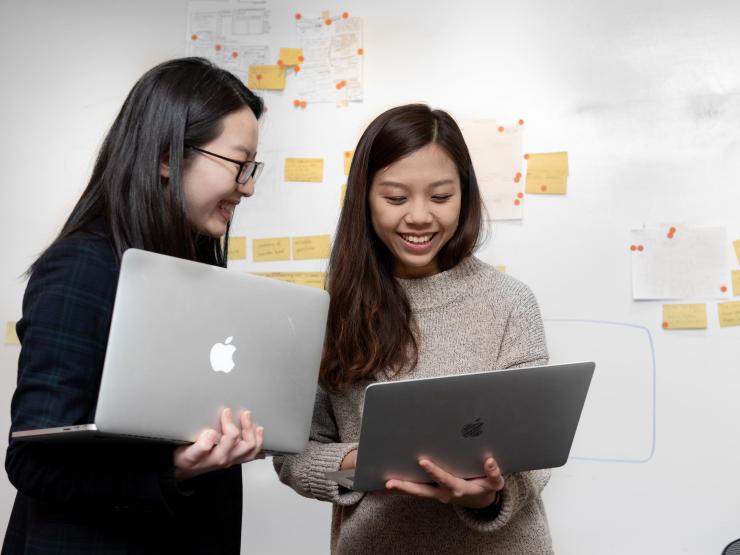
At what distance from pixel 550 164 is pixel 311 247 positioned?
2.38 ft

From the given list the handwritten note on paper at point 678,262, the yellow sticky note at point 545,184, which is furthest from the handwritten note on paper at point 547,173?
the handwritten note on paper at point 678,262

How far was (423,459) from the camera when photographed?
3.44 feet

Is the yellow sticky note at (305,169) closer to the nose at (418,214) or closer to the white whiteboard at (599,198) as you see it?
the white whiteboard at (599,198)

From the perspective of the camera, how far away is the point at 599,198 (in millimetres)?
2088

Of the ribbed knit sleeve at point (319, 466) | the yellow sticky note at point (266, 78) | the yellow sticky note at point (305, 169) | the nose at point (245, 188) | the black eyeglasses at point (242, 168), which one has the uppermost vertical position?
the yellow sticky note at point (266, 78)

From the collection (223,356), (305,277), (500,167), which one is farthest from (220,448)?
(500,167)

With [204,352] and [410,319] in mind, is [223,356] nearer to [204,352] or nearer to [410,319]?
[204,352]

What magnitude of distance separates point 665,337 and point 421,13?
1149mm

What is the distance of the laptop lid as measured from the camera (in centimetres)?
87

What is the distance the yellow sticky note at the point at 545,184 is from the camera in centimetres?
210

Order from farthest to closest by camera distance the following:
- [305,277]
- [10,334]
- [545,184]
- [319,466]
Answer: [10,334], [305,277], [545,184], [319,466]

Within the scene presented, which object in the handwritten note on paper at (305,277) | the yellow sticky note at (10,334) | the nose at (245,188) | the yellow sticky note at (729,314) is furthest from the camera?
the yellow sticky note at (10,334)

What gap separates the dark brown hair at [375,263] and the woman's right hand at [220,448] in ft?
1.10

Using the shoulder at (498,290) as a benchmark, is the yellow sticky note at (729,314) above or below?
below
